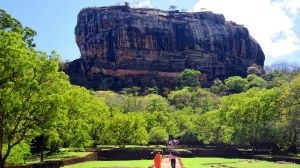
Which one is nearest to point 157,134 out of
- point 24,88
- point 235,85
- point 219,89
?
point 24,88

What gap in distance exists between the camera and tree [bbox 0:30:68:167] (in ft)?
68.3

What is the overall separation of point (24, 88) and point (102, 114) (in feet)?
99.3

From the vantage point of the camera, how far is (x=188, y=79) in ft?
368

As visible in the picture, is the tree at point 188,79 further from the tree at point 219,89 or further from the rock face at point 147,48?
the rock face at point 147,48

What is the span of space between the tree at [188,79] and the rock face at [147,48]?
18.6 feet

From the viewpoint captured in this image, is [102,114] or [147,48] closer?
[102,114]

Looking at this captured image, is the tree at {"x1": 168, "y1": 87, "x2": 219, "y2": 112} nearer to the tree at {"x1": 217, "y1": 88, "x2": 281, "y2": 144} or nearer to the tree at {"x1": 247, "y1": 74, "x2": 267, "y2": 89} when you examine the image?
the tree at {"x1": 247, "y1": 74, "x2": 267, "y2": 89}

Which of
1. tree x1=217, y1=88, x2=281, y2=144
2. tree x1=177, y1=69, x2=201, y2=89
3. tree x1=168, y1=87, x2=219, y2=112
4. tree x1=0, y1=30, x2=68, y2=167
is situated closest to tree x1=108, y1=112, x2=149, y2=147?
tree x1=217, y1=88, x2=281, y2=144

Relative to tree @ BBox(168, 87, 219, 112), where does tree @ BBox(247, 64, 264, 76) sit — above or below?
above

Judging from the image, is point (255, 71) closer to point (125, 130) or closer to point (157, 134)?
point (157, 134)

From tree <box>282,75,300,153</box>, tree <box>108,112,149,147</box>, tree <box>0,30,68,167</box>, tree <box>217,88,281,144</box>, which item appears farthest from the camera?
tree <box>108,112,149,147</box>

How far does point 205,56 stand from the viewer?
126812 millimetres

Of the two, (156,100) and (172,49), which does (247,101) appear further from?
(172,49)

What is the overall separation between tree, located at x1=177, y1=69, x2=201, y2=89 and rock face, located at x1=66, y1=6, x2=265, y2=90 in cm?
567
